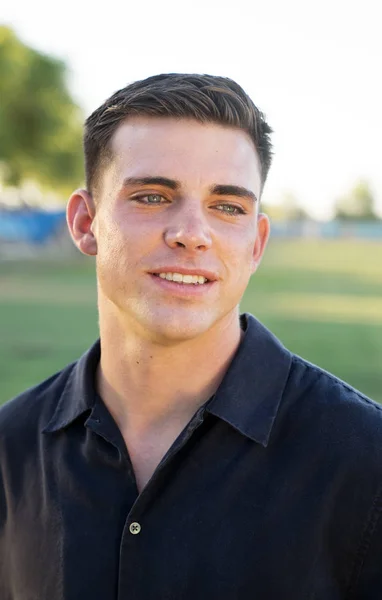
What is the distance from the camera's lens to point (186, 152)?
236 centimetres

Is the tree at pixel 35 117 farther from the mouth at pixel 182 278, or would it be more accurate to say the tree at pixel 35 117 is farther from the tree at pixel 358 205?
the tree at pixel 358 205

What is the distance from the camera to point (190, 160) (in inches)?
92.5

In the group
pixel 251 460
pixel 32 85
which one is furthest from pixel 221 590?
pixel 32 85

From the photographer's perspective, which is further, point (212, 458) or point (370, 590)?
point (212, 458)

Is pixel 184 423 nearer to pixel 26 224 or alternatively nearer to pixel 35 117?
pixel 35 117

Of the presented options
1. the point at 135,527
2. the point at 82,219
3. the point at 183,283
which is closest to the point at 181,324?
the point at 183,283

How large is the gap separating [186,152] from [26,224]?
49291mm

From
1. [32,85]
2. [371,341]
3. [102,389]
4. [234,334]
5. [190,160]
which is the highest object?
[32,85]

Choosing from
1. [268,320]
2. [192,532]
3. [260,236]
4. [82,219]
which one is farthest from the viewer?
[268,320]

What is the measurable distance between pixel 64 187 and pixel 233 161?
155 ft

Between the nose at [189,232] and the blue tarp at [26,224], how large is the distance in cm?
4885

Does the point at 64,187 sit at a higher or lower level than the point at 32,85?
lower

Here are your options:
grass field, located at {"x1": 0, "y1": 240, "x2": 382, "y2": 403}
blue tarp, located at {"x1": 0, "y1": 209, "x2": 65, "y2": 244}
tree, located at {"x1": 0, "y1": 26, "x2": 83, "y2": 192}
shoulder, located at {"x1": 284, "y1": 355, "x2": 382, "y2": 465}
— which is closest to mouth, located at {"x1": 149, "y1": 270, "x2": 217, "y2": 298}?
shoulder, located at {"x1": 284, "y1": 355, "x2": 382, "y2": 465}

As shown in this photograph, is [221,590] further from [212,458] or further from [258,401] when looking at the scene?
[258,401]
